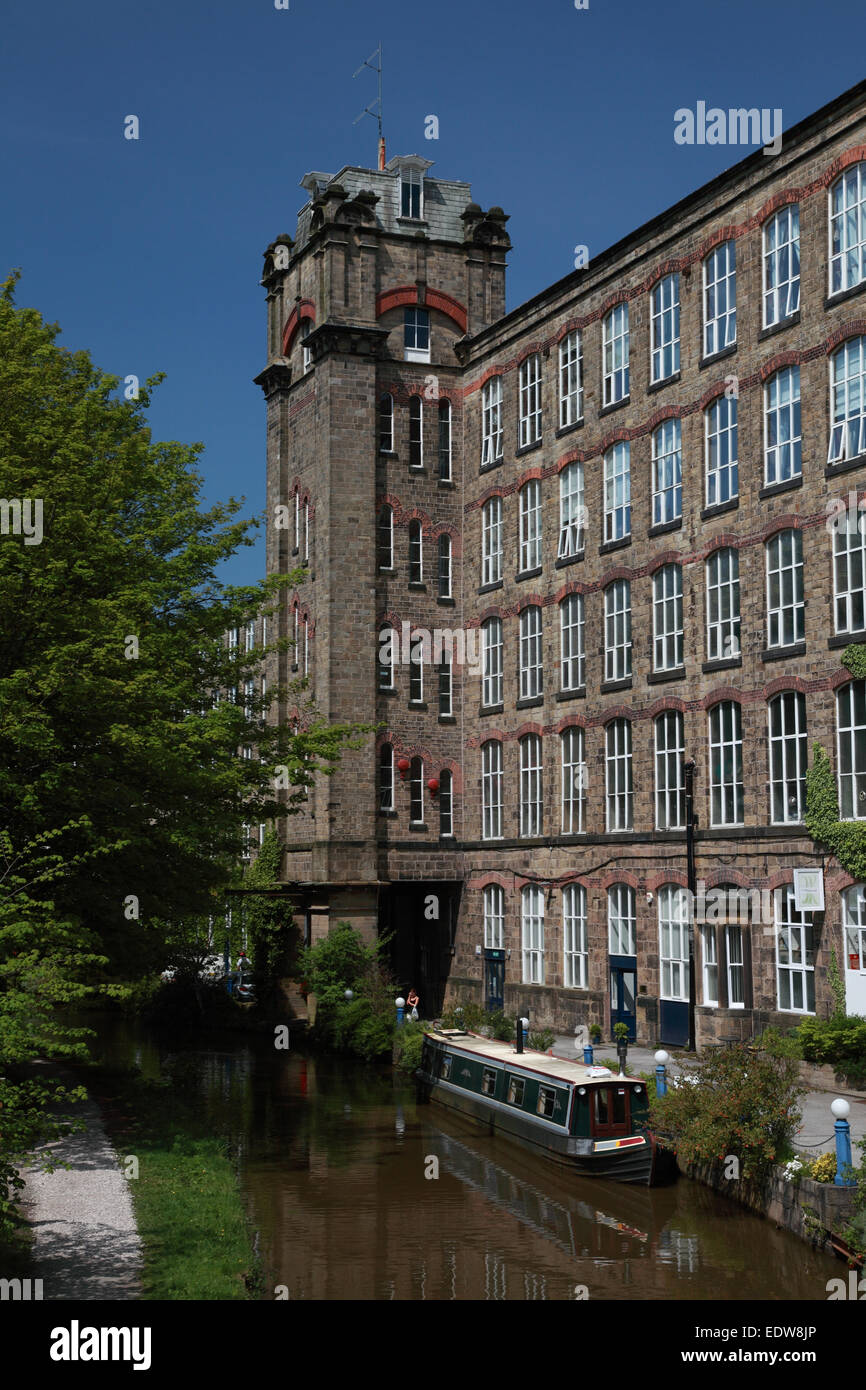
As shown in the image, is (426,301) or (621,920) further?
(426,301)

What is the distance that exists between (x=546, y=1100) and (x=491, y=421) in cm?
2652

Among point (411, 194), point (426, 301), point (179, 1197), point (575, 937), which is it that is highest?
point (411, 194)

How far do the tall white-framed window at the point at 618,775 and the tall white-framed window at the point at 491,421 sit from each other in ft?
38.7

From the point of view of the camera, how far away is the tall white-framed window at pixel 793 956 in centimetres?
3097

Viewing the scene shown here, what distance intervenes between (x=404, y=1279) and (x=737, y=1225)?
564cm

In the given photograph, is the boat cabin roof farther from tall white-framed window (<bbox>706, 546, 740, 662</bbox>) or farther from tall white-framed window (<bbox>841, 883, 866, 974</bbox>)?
tall white-framed window (<bbox>706, 546, 740, 662</bbox>)

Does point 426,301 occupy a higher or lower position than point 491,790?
higher

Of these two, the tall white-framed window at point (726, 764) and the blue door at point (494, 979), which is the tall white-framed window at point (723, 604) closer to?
the tall white-framed window at point (726, 764)

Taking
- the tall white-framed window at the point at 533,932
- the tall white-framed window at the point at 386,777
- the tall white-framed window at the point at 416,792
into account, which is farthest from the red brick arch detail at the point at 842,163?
the tall white-framed window at the point at 416,792

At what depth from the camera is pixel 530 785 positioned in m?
44.1

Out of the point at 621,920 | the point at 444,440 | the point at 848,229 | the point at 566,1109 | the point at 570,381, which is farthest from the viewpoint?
the point at 444,440

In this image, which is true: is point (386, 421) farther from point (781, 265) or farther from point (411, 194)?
point (781, 265)

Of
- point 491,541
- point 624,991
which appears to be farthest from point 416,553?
point 624,991

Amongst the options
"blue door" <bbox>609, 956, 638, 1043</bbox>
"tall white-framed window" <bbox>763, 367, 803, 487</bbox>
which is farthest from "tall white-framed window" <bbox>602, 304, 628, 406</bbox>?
"blue door" <bbox>609, 956, 638, 1043</bbox>
